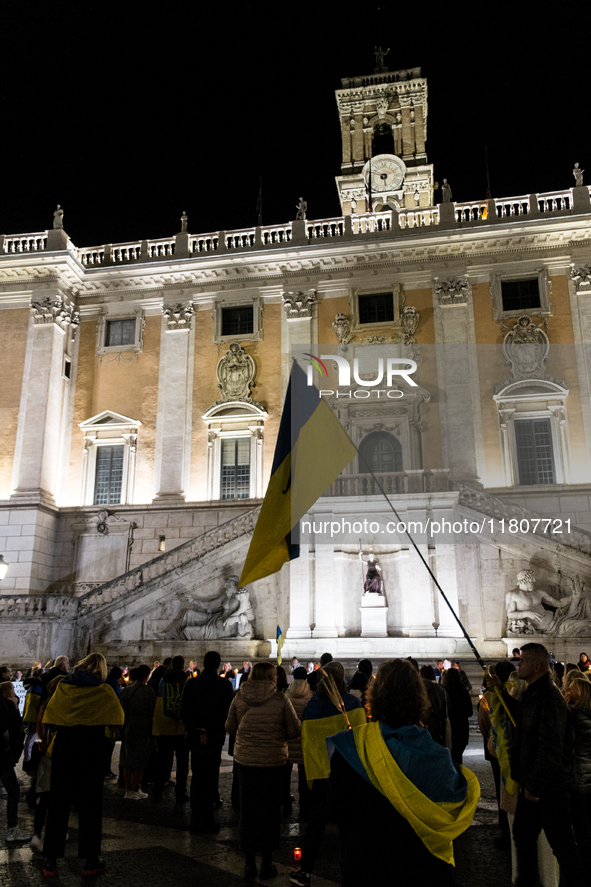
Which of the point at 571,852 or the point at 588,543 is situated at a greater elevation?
the point at 588,543

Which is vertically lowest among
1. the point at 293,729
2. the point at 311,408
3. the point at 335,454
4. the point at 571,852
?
the point at 571,852

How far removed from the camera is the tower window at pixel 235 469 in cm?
2797

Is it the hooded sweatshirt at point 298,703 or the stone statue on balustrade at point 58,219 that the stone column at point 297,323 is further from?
the hooded sweatshirt at point 298,703

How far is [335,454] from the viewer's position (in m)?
8.79

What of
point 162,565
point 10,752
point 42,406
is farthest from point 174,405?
point 10,752

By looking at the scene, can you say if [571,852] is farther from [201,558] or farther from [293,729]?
[201,558]

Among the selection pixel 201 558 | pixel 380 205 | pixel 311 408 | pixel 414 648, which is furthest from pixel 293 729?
pixel 380 205

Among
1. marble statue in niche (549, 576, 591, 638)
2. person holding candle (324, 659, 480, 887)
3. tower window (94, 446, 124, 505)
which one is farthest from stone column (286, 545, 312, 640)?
person holding candle (324, 659, 480, 887)


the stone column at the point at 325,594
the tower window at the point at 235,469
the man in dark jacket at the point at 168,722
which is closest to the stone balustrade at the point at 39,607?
the stone column at the point at 325,594

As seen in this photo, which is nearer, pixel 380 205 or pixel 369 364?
pixel 369 364

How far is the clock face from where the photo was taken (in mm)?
38719

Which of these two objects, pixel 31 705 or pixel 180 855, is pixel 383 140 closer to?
pixel 31 705

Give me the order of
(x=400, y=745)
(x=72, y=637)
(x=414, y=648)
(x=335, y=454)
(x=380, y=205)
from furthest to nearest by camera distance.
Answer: (x=380, y=205), (x=72, y=637), (x=414, y=648), (x=335, y=454), (x=400, y=745)

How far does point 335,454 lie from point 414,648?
43.0ft
